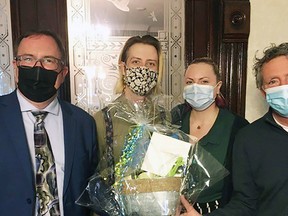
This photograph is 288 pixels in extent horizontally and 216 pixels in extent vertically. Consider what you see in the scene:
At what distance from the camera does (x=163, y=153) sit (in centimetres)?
101

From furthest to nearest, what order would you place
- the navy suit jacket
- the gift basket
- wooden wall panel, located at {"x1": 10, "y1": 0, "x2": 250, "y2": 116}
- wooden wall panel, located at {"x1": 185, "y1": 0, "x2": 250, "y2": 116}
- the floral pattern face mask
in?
1. wooden wall panel, located at {"x1": 185, "y1": 0, "x2": 250, "y2": 116}
2. wooden wall panel, located at {"x1": 10, "y1": 0, "x2": 250, "y2": 116}
3. the floral pattern face mask
4. the navy suit jacket
5. the gift basket

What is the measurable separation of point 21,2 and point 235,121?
1.41 metres

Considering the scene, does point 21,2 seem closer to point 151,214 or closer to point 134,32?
point 134,32

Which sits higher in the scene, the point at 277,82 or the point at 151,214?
the point at 277,82

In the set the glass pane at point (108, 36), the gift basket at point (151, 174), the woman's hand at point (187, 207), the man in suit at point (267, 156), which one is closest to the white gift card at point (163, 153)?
the gift basket at point (151, 174)

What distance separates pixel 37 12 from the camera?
185cm

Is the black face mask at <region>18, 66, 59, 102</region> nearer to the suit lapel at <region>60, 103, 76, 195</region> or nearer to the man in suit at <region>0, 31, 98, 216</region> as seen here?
the man in suit at <region>0, 31, 98, 216</region>

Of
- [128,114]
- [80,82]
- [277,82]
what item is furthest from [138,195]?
[80,82]

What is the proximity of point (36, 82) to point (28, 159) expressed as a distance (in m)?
0.30

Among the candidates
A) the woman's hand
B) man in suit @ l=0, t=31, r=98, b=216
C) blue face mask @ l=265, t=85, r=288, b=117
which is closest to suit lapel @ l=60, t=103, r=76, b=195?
man in suit @ l=0, t=31, r=98, b=216

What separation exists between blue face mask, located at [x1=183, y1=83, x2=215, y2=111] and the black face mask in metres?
0.65

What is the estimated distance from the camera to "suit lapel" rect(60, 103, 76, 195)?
1235 millimetres

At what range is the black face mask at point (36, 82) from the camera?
119cm

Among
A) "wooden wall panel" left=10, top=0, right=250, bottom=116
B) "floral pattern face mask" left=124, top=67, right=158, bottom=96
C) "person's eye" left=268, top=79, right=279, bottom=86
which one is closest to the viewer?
"person's eye" left=268, top=79, right=279, bottom=86
